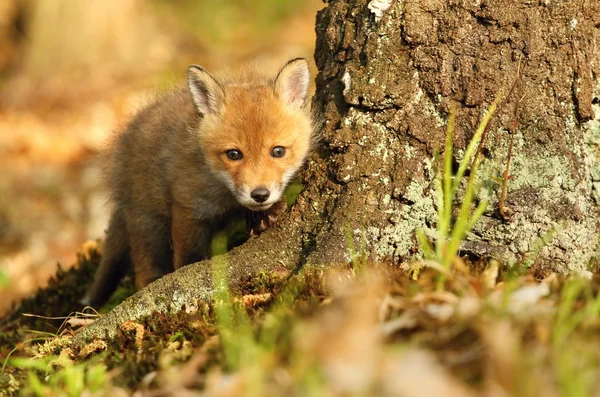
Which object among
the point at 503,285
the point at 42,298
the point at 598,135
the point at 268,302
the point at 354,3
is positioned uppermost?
the point at 354,3

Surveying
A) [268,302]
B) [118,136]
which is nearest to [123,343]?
[268,302]

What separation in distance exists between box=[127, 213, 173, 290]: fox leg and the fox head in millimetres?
995

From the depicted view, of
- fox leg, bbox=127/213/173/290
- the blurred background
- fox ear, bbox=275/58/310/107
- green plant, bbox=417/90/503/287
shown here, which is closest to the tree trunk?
green plant, bbox=417/90/503/287

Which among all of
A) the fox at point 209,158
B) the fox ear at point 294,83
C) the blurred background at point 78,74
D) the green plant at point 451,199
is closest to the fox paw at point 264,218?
the fox at point 209,158

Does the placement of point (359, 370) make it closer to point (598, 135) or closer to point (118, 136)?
point (598, 135)

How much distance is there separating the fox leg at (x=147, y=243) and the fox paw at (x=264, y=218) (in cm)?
104

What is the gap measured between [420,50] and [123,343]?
2.12 metres

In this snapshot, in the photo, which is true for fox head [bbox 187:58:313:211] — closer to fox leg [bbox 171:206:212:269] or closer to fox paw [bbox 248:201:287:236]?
fox paw [bbox 248:201:287:236]

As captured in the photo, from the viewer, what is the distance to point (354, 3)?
3824mm

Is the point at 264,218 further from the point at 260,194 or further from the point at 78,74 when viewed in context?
the point at 78,74

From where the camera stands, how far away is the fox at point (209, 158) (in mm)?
4371

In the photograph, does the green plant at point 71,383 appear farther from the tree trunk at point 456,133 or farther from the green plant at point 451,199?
the green plant at point 451,199

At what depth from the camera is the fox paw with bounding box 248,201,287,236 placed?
4.20 metres

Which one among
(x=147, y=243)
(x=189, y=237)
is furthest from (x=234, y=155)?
(x=147, y=243)
